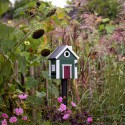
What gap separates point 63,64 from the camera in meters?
4.21

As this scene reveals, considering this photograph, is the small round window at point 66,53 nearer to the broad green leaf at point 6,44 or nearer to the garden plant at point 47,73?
the garden plant at point 47,73

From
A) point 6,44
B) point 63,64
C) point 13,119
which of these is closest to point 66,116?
point 13,119

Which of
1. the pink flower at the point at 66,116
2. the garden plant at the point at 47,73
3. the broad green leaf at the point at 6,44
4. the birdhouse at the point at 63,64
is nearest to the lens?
the broad green leaf at the point at 6,44

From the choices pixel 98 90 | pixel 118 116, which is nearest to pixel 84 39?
pixel 98 90

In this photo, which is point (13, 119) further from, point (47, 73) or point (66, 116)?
point (47, 73)

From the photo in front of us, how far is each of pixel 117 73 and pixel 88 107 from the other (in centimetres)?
61

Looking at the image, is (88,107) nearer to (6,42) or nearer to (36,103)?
(36,103)

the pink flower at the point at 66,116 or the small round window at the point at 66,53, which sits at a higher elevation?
the small round window at the point at 66,53

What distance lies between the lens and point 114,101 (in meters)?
4.70

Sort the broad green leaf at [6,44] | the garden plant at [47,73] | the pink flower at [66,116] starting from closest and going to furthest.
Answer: the broad green leaf at [6,44] → the garden plant at [47,73] → the pink flower at [66,116]

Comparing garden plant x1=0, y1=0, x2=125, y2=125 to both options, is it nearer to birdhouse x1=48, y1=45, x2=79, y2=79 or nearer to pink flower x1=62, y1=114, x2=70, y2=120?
pink flower x1=62, y1=114, x2=70, y2=120

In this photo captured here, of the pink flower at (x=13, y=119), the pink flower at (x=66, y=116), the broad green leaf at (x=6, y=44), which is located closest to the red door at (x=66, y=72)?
the pink flower at (x=66, y=116)

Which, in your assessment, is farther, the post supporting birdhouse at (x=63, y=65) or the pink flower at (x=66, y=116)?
the post supporting birdhouse at (x=63, y=65)

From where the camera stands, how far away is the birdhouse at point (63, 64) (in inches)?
164
